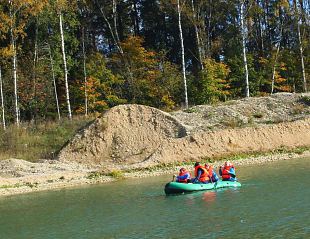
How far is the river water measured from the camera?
721 inches

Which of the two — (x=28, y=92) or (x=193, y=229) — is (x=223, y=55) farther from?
(x=193, y=229)

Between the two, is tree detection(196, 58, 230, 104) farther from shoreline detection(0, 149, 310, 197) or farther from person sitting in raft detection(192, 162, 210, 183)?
person sitting in raft detection(192, 162, 210, 183)

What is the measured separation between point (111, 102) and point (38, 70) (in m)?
8.30

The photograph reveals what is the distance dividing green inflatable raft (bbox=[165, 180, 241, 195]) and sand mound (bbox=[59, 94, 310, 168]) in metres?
10.6

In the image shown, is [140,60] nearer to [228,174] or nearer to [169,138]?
[169,138]

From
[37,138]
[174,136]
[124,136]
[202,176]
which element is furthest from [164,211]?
[37,138]

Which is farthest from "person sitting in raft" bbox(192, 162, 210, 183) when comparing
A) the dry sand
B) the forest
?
the forest

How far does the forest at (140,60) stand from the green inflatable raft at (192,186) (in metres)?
21.1

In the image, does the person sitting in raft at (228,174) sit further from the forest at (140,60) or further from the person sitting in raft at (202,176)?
the forest at (140,60)

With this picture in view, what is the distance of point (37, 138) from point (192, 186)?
65.3 feet

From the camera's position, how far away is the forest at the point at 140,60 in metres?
54.8

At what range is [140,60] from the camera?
59469 millimetres

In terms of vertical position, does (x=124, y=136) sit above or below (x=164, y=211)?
above

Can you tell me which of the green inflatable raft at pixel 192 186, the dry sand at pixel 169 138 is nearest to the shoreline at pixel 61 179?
the dry sand at pixel 169 138
